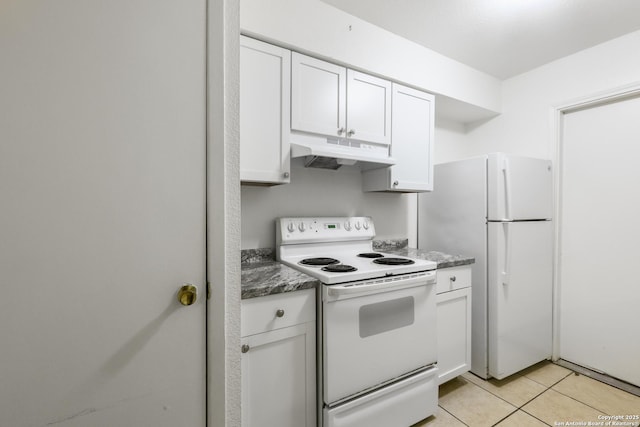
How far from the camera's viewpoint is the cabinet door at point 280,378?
3.89 ft

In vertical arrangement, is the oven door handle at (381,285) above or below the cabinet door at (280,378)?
above

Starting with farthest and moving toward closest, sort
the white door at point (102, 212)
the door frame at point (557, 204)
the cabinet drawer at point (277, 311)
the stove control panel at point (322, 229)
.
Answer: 1. the door frame at point (557, 204)
2. the stove control panel at point (322, 229)
3. the cabinet drawer at point (277, 311)
4. the white door at point (102, 212)

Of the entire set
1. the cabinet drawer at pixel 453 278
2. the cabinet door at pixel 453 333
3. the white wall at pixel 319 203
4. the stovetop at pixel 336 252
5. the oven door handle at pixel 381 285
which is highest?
the white wall at pixel 319 203

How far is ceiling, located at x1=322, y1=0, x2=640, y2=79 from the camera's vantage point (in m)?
1.71

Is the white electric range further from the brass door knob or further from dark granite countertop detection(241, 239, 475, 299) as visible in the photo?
the brass door knob

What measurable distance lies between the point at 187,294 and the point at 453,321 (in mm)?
1743

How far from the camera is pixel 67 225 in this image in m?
0.74

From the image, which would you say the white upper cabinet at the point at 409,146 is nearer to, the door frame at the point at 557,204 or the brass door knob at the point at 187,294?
the door frame at the point at 557,204

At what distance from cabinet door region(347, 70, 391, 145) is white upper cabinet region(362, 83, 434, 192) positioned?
2.7 inches

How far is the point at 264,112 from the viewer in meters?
1.55

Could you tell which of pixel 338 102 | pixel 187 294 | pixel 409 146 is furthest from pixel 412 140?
pixel 187 294

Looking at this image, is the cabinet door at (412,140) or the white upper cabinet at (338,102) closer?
the white upper cabinet at (338,102)

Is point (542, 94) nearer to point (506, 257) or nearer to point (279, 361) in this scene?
point (506, 257)

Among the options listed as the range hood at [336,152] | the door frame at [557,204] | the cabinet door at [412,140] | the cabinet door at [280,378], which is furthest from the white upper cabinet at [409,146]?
the cabinet door at [280,378]
